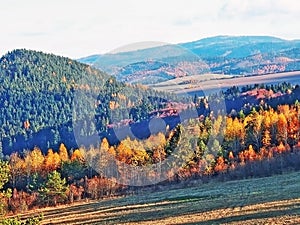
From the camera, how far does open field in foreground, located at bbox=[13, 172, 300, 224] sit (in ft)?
146

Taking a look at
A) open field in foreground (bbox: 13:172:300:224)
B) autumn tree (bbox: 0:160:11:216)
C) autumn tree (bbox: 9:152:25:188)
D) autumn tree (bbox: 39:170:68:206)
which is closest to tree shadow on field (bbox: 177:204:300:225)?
open field in foreground (bbox: 13:172:300:224)

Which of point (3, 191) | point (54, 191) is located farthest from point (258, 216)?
point (54, 191)

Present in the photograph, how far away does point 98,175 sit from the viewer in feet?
317

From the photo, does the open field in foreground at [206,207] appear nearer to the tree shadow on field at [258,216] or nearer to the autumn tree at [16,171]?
the tree shadow on field at [258,216]

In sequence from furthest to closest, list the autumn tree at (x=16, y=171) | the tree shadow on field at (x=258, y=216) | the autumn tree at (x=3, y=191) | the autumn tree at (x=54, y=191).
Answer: the autumn tree at (x=16, y=171) < the autumn tree at (x=54, y=191) < the tree shadow on field at (x=258, y=216) < the autumn tree at (x=3, y=191)

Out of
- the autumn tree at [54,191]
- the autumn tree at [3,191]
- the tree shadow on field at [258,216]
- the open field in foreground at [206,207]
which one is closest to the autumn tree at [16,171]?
the autumn tree at [54,191]

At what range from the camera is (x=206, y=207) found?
5484cm

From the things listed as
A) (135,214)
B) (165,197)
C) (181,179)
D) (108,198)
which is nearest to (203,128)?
(181,179)

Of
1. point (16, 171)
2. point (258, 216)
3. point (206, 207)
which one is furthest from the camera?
point (16, 171)

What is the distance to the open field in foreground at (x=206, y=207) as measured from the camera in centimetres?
4459

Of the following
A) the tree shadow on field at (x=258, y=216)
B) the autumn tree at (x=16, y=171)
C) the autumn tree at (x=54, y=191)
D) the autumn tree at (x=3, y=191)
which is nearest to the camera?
the autumn tree at (x=3, y=191)

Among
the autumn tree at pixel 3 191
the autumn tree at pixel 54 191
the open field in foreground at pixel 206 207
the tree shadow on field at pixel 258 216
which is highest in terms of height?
the autumn tree at pixel 3 191

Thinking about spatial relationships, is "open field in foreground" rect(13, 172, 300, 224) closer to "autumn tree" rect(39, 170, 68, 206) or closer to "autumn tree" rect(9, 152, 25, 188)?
"autumn tree" rect(39, 170, 68, 206)

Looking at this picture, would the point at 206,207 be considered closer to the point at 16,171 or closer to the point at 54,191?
the point at 54,191
